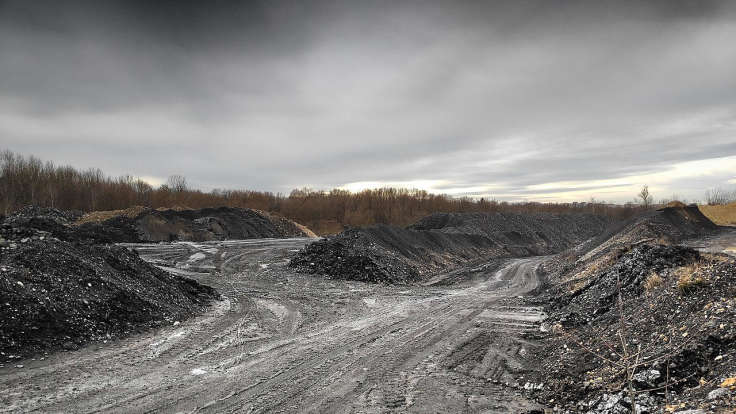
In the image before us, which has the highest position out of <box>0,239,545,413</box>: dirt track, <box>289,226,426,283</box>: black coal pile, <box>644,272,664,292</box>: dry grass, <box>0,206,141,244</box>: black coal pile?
<box>0,206,141,244</box>: black coal pile

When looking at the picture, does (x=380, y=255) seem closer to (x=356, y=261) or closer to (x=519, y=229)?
(x=356, y=261)

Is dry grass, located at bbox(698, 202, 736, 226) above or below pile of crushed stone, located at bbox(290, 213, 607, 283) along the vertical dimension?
above

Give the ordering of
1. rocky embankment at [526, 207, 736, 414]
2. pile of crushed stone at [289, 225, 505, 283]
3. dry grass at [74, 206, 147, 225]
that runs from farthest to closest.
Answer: dry grass at [74, 206, 147, 225]
pile of crushed stone at [289, 225, 505, 283]
rocky embankment at [526, 207, 736, 414]

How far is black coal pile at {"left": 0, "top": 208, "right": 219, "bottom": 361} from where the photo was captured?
829cm

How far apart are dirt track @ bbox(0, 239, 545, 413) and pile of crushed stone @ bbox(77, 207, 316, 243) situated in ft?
78.2

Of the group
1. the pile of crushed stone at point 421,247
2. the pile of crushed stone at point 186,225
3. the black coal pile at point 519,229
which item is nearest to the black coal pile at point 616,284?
the pile of crushed stone at point 421,247

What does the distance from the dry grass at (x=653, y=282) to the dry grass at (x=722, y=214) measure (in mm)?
52921

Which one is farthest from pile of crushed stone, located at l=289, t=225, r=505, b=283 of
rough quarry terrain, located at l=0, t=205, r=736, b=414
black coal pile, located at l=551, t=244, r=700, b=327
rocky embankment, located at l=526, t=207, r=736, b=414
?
rocky embankment, located at l=526, t=207, r=736, b=414

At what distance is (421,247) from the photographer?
83.8 feet

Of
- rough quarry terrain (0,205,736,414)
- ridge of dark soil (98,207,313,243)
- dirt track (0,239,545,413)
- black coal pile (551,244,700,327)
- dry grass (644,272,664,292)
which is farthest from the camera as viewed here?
ridge of dark soil (98,207,313,243)

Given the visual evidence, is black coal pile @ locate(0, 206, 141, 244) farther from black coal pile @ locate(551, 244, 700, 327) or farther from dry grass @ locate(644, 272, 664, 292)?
dry grass @ locate(644, 272, 664, 292)

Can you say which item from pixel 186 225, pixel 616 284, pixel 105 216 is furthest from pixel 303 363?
pixel 105 216

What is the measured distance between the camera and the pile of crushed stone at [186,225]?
3258 cm

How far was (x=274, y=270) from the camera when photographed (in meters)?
21.0
